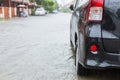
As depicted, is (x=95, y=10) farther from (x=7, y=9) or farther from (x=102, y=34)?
(x=7, y=9)

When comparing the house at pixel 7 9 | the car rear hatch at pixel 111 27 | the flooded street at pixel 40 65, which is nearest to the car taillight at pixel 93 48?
the car rear hatch at pixel 111 27

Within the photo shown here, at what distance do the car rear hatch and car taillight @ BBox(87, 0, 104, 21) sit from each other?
0.24 feet

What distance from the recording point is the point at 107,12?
5723mm

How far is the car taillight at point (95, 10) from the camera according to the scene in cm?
573

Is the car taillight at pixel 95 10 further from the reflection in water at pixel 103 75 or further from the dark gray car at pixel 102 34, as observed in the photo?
the reflection in water at pixel 103 75

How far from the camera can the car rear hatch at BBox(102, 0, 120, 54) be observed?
5668 mm

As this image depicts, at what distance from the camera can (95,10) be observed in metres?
5.77

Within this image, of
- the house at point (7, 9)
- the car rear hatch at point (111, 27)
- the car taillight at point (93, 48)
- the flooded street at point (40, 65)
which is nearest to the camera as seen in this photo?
the car rear hatch at point (111, 27)

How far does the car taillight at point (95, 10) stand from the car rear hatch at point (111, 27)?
0.24 feet

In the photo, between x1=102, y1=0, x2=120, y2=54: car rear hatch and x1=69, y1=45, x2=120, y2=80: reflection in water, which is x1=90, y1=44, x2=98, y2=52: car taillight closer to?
x1=102, y1=0, x2=120, y2=54: car rear hatch

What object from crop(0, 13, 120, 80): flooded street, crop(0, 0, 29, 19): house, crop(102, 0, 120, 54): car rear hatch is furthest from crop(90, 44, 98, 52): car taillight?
crop(0, 0, 29, 19): house

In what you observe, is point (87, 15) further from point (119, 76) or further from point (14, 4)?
point (14, 4)

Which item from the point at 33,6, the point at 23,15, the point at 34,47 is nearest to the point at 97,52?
the point at 34,47

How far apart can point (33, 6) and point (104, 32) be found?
75.7 meters
